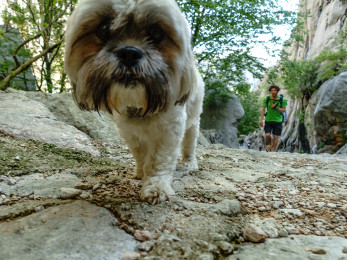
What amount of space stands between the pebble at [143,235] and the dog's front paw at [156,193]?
0.57 m

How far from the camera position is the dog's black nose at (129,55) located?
5.97ft

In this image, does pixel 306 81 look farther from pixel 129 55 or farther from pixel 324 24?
pixel 129 55

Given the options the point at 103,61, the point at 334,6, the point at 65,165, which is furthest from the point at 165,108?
the point at 334,6

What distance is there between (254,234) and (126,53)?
4.83ft

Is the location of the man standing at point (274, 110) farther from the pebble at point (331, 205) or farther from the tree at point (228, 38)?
the pebble at point (331, 205)

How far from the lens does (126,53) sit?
1.83 meters

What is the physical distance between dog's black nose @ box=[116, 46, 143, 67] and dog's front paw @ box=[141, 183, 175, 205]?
1069mm

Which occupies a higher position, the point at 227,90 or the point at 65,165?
the point at 227,90

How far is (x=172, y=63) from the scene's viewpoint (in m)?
2.06

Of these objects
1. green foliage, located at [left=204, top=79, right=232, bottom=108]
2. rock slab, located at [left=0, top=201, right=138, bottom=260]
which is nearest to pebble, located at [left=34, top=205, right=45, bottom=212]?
rock slab, located at [left=0, top=201, right=138, bottom=260]

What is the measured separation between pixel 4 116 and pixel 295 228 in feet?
13.7

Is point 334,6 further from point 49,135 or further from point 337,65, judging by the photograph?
point 49,135

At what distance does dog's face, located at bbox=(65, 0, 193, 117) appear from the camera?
6.14 ft

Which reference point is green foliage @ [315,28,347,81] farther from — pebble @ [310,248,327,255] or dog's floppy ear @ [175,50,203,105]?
pebble @ [310,248,327,255]
